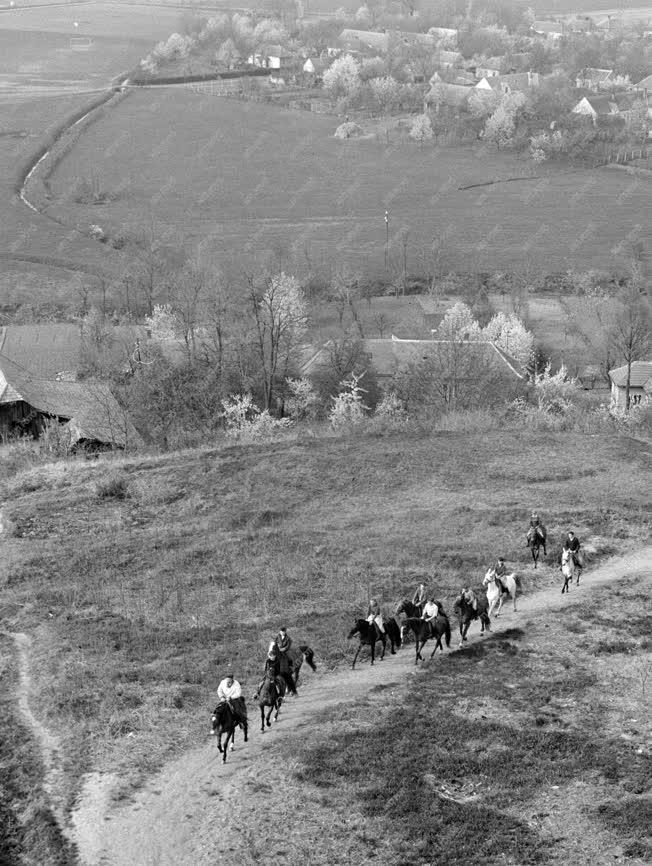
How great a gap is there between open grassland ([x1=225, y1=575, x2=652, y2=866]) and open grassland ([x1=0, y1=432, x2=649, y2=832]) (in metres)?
2.76

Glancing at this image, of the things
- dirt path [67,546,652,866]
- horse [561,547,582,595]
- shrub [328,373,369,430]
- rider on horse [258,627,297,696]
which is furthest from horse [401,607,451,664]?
shrub [328,373,369,430]

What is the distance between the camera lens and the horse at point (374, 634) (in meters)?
26.1

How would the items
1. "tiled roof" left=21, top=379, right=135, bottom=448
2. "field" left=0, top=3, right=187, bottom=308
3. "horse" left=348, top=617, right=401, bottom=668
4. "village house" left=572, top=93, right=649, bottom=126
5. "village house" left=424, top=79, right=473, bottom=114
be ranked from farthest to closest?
"village house" left=424, top=79, right=473, bottom=114
"village house" left=572, top=93, right=649, bottom=126
"field" left=0, top=3, right=187, bottom=308
"tiled roof" left=21, top=379, right=135, bottom=448
"horse" left=348, top=617, right=401, bottom=668

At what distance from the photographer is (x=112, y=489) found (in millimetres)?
41062

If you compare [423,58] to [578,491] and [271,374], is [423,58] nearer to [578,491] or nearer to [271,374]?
[271,374]

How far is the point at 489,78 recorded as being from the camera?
16775cm

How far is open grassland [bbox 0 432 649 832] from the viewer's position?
26.0 metres

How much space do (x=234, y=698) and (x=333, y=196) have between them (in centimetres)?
9756

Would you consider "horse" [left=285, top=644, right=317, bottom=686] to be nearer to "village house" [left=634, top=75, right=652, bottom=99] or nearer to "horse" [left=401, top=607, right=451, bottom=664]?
"horse" [left=401, top=607, right=451, bottom=664]

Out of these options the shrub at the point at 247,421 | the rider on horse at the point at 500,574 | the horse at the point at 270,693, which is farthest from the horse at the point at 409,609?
the shrub at the point at 247,421

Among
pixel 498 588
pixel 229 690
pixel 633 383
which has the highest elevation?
pixel 229 690

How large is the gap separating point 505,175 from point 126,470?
8778 cm

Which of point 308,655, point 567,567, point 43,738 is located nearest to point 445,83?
point 567,567

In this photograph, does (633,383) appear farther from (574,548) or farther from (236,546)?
(574,548)
